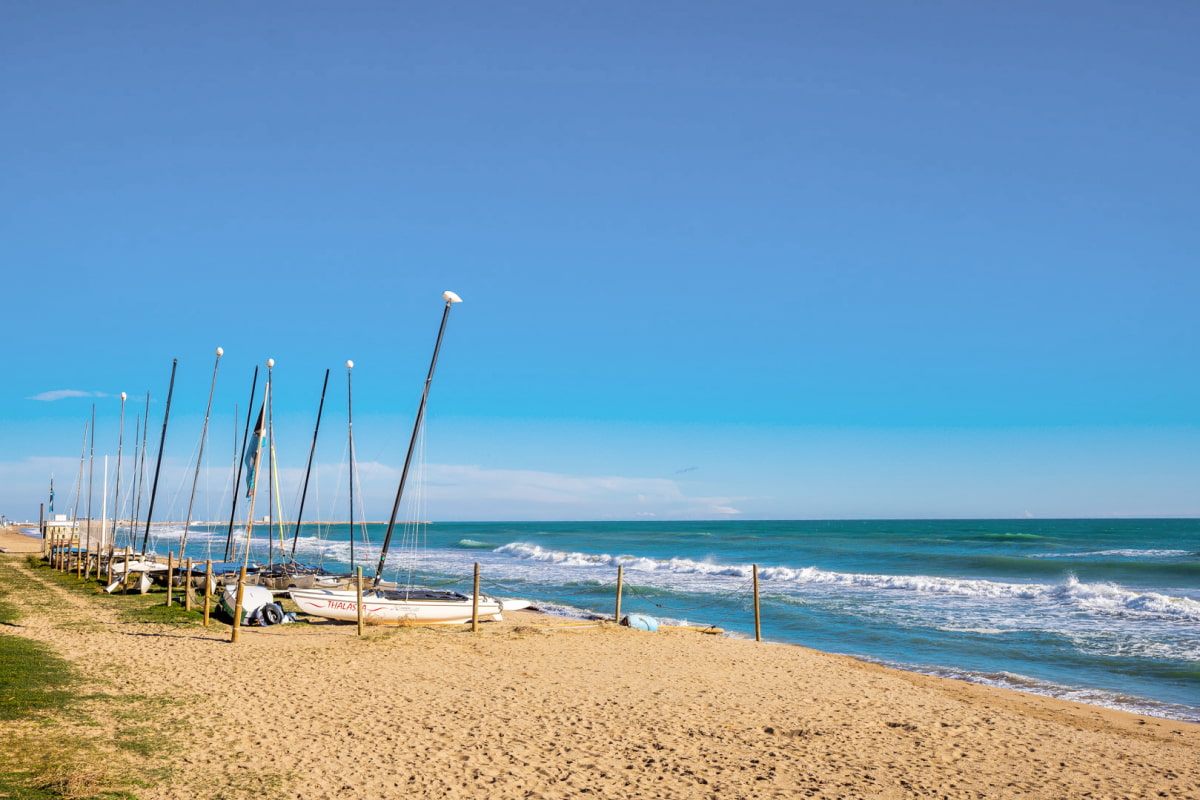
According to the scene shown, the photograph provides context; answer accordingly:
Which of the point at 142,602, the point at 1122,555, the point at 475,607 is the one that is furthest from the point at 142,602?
the point at 1122,555

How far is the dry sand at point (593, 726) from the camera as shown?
8758 mm

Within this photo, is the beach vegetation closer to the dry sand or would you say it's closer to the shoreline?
the dry sand

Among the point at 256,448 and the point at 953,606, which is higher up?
the point at 256,448

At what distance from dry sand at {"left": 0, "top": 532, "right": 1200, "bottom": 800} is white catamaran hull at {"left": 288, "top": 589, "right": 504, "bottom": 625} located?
282cm

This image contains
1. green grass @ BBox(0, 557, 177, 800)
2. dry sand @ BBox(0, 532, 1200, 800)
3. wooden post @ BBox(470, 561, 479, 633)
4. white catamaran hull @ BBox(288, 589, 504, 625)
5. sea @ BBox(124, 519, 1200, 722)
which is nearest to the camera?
green grass @ BBox(0, 557, 177, 800)

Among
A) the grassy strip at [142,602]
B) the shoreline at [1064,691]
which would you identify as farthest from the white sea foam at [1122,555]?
the grassy strip at [142,602]

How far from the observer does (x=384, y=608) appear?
20688 millimetres

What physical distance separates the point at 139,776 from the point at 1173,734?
44.7ft

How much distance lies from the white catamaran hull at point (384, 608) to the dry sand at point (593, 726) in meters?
2.82

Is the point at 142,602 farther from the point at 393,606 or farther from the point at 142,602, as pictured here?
the point at 393,606

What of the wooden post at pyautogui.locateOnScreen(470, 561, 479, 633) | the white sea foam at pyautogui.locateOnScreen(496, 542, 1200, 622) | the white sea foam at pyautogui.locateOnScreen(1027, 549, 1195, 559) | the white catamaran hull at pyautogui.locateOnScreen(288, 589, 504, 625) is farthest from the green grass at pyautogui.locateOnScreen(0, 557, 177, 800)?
the white sea foam at pyautogui.locateOnScreen(1027, 549, 1195, 559)

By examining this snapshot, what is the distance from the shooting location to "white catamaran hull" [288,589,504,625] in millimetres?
20656

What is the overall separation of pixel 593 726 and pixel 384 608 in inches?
433

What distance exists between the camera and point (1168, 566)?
45.4 m
